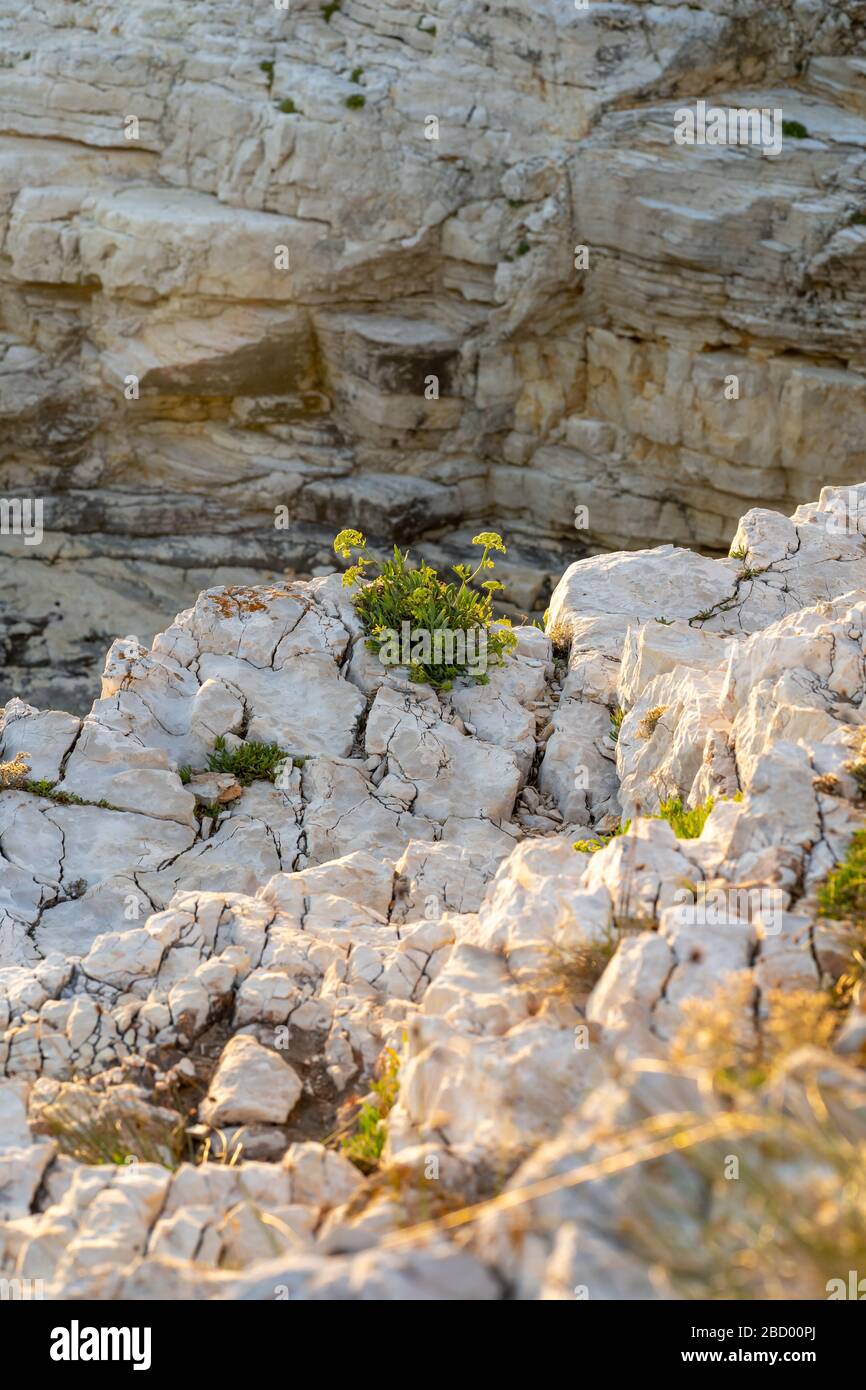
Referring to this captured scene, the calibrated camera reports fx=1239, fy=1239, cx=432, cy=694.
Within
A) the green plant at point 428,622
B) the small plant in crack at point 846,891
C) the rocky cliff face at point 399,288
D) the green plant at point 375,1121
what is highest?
the rocky cliff face at point 399,288

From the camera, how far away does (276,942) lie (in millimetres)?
6785

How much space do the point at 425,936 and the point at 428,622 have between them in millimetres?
3850

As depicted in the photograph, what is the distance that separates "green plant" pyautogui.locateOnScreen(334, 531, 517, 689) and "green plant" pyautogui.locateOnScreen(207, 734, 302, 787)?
49.2 inches

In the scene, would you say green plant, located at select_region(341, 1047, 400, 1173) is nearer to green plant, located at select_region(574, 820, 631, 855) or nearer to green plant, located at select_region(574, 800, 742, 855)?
green plant, located at select_region(574, 800, 742, 855)

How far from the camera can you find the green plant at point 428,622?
32.7 feet

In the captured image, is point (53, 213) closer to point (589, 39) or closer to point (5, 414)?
point (5, 414)

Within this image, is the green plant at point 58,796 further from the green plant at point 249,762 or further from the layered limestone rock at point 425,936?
the green plant at point 249,762

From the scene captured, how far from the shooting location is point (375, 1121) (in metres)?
5.26

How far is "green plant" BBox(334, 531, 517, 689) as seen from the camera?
9.98 m

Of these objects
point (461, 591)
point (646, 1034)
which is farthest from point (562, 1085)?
point (461, 591)

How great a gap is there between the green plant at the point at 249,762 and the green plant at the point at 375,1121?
368 cm

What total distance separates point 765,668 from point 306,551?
1947 cm

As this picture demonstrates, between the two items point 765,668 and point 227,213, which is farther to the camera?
point 227,213

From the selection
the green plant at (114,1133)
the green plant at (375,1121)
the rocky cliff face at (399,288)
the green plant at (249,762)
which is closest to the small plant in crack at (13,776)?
the green plant at (249,762)
